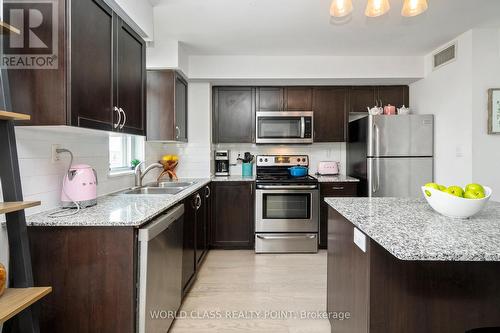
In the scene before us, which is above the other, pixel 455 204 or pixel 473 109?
pixel 473 109

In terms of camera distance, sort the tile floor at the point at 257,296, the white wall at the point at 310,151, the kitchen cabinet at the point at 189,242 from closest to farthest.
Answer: the tile floor at the point at 257,296 < the kitchen cabinet at the point at 189,242 < the white wall at the point at 310,151

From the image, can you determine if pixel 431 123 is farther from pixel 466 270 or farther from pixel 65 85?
pixel 65 85

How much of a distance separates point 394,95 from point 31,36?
3882 mm

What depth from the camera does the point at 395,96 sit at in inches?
149

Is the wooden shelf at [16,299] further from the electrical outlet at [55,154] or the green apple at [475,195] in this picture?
the green apple at [475,195]

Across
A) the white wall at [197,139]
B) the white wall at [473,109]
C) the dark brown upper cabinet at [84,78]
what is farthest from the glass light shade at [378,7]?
the white wall at [197,139]

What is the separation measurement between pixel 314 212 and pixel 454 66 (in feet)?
7.10

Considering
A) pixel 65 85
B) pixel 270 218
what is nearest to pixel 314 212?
pixel 270 218

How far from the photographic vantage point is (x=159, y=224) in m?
1.58

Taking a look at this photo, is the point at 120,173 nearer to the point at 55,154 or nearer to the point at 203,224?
the point at 55,154

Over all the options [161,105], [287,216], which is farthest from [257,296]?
[161,105]

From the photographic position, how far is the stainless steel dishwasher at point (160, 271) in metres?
1.41

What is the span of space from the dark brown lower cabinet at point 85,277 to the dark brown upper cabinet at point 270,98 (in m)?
2.78

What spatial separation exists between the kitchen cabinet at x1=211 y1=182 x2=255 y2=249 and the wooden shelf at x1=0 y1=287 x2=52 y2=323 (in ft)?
7.80
